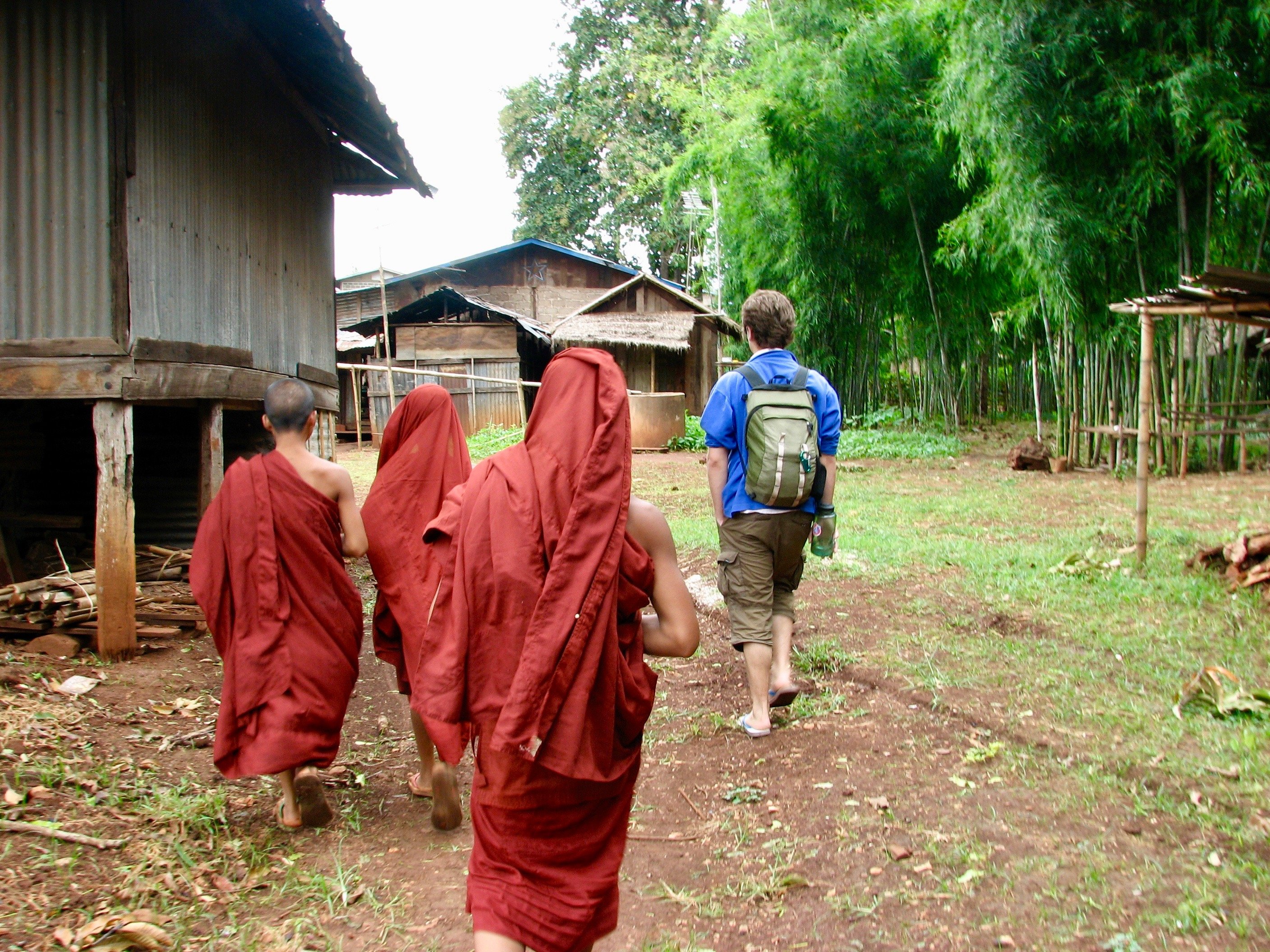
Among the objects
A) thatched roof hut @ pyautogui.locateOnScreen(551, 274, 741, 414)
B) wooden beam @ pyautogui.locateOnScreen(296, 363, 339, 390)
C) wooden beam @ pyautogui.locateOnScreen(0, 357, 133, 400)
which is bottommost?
wooden beam @ pyautogui.locateOnScreen(0, 357, 133, 400)

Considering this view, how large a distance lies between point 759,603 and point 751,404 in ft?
2.65

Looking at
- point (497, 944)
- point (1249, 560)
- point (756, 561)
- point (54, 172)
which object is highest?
point (54, 172)

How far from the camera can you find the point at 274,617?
326 cm

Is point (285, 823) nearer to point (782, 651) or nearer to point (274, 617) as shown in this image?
point (274, 617)

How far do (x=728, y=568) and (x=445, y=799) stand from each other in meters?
1.41

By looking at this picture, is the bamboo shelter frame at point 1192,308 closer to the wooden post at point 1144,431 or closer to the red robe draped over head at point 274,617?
the wooden post at point 1144,431

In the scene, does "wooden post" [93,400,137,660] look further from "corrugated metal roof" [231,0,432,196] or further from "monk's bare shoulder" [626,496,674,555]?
"monk's bare shoulder" [626,496,674,555]

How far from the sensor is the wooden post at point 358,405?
21.2 m

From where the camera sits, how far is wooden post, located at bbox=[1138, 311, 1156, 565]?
616 cm

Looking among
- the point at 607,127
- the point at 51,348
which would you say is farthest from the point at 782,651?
the point at 607,127

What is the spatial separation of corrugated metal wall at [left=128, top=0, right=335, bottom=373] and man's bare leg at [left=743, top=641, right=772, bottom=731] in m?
3.81

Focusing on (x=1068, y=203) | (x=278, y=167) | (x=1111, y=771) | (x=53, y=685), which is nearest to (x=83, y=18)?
(x=278, y=167)

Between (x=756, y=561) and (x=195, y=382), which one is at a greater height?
(x=195, y=382)

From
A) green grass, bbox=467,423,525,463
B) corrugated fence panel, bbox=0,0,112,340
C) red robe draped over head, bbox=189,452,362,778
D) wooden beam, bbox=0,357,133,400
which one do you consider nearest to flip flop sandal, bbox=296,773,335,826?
red robe draped over head, bbox=189,452,362,778
